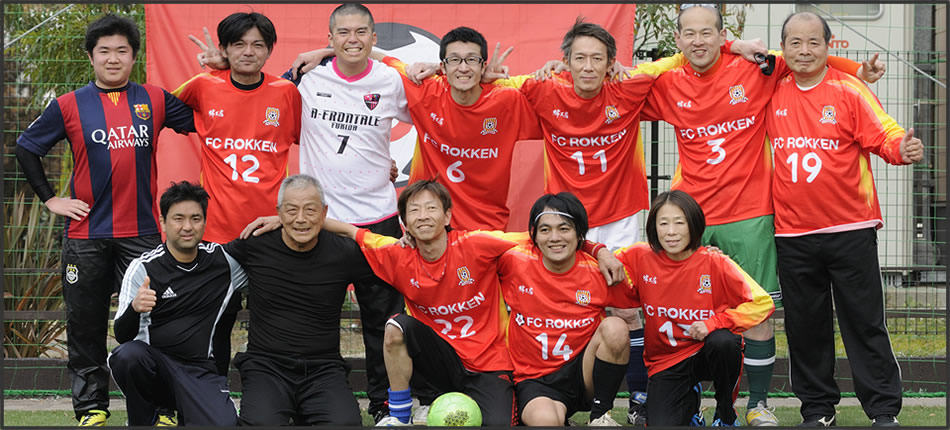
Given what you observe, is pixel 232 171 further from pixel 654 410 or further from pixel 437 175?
pixel 654 410

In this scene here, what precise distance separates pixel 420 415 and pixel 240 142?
176 centimetres

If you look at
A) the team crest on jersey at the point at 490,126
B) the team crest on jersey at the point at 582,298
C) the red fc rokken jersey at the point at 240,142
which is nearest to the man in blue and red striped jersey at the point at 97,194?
the red fc rokken jersey at the point at 240,142

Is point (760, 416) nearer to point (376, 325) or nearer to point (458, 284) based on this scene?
point (458, 284)

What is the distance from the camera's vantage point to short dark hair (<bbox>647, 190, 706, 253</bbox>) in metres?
4.48

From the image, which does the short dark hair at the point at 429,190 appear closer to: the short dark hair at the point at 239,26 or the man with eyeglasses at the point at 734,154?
the short dark hair at the point at 239,26

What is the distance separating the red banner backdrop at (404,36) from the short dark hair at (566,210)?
1.54 meters

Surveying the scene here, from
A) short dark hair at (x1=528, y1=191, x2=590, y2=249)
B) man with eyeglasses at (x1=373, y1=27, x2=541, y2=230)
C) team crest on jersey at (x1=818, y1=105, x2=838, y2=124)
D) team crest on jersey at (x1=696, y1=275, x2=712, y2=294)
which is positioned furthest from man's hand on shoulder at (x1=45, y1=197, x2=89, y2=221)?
team crest on jersey at (x1=818, y1=105, x2=838, y2=124)

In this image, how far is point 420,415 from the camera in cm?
462

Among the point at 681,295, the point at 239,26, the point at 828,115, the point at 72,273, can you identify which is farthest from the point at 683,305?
→ the point at 72,273

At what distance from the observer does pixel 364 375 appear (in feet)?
20.5

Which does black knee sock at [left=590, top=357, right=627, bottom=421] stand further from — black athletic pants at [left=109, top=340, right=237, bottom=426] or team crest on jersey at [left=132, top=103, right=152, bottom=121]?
team crest on jersey at [left=132, top=103, right=152, bottom=121]

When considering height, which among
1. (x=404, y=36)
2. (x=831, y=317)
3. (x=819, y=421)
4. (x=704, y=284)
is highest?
A: (x=404, y=36)

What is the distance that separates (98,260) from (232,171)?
86cm

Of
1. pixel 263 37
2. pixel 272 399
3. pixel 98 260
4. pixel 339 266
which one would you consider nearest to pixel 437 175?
pixel 339 266
